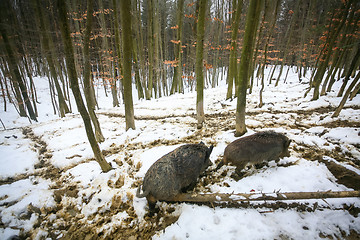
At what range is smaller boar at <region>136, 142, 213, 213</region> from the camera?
8.41ft

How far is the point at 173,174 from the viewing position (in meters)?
2.71

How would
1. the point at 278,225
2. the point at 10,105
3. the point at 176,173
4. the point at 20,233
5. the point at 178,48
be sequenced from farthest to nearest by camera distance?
the point at 178,48, the point at 10,105, the point at 176,173, the point at 20,233, the point at 278,225

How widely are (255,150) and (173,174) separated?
1.88 m

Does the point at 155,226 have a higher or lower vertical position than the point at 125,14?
lower

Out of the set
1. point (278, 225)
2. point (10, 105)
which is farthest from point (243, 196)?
point (10, 105)

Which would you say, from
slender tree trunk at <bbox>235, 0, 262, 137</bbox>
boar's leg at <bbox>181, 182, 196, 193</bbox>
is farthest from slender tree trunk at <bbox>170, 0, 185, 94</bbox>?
boar's leg at <bbox>181, 182, 196, 193</bbox>

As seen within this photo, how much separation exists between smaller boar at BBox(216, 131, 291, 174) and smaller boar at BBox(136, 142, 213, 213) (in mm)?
643

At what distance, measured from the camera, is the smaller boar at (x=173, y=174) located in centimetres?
256

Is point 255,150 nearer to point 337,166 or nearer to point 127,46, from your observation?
point 337,166

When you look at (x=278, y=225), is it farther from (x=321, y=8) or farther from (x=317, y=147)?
(x=321, y=8)

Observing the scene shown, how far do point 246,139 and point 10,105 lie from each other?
19352 mm

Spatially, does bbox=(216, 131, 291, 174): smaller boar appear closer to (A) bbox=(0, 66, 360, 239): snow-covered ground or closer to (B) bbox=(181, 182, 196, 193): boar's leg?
(A) bbox=(0, 66, 360, 239): snow-covered ground

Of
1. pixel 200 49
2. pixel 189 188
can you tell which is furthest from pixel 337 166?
pixel 200 49

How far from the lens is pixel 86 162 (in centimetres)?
421
